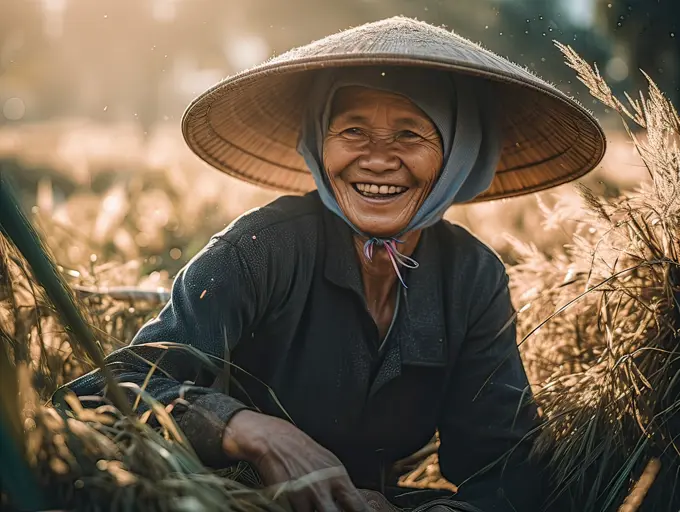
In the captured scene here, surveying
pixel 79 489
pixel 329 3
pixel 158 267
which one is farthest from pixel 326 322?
pixel 329 3

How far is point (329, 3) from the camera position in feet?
107

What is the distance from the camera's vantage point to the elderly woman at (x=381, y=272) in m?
2.19

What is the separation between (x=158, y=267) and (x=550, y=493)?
2.63m

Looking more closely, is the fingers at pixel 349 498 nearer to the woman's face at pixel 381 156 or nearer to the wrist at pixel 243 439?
the wrist at pixel 243 439

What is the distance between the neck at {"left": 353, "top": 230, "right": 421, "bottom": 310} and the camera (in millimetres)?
2451

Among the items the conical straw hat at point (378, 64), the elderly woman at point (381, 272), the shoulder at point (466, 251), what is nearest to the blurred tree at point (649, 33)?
the conical straw hat at point (378, 64)

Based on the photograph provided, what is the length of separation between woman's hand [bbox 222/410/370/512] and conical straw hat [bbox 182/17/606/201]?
89 cm

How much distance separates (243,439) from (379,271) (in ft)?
2.66

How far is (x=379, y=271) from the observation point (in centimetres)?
248

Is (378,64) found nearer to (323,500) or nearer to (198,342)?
(198,342)

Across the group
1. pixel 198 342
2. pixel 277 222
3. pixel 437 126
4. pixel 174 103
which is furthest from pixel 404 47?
pixel 174 103

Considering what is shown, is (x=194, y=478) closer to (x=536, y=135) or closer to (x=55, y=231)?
(x=536, y=135)

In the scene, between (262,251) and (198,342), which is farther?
(262,251)

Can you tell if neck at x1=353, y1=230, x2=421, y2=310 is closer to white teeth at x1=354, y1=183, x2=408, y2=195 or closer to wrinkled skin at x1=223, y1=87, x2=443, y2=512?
wrinkled skin at x1=223, y1=87, x2=443, y2=512
